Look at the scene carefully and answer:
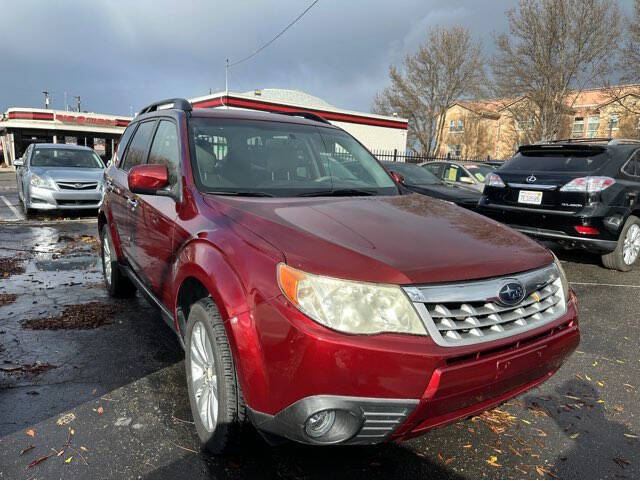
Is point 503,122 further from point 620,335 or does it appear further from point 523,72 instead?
point 620,335

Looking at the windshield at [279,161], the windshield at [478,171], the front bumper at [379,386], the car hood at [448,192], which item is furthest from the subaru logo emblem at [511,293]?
the windshield at [478,171]

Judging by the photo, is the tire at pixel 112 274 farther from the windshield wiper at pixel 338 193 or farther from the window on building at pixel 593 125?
the window on building at pixel 593 125

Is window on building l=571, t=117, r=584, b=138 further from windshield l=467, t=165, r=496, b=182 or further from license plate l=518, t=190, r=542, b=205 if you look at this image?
license plate l=518, t=190, r=542, b=205

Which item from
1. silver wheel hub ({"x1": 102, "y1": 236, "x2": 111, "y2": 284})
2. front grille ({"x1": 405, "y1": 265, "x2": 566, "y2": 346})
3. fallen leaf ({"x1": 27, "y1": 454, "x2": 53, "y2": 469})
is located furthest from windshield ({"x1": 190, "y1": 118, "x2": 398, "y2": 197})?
silver wheel hub ({"x1": 102, "y1": 236, "x2": 111, "y2": 284})

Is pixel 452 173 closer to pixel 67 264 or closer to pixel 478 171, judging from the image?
pixel 478 171

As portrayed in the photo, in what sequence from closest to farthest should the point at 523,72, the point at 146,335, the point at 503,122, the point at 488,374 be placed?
the point at 488,374, the point at 146,335, the point at 523,72, the point at 503,122

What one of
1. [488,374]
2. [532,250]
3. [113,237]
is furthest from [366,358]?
[113,237]

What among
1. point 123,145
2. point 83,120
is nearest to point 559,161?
point 123,145

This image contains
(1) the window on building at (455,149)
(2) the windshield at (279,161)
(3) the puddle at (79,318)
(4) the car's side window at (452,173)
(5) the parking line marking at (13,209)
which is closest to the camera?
(2) the windshield at (279,161)

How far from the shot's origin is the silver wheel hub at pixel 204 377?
230 cm

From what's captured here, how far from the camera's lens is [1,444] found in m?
2.41

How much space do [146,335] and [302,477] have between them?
7.09ft

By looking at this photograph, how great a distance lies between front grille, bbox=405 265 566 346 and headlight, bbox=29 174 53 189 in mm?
9738

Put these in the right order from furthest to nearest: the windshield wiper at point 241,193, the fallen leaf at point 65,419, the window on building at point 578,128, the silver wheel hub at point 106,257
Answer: the window on building at point 578,128 < the silver wheel hub at point 106,257 < the windshield wiper at point 241,193 < the fallen leaf at point 65,419
